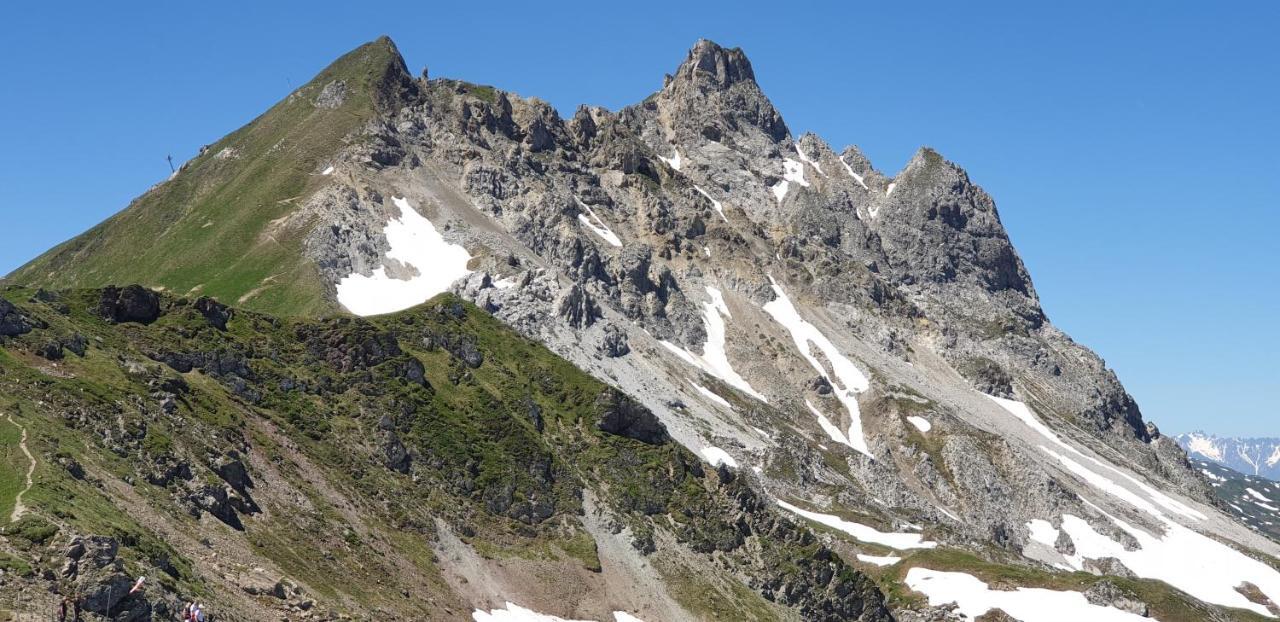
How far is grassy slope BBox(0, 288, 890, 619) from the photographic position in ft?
212

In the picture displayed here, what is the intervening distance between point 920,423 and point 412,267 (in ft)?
311

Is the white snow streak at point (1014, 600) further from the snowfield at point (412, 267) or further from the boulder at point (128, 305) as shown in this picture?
the boulder at point (128, 305)

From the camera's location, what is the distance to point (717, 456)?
151375 millimetres

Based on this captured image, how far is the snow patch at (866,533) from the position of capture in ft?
474

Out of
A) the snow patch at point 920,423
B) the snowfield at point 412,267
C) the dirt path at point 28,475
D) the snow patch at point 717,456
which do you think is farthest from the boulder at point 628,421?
the snow patch at point 920,423

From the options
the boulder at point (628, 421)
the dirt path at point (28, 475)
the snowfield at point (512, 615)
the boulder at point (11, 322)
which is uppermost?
the boulder at point (11, 322)

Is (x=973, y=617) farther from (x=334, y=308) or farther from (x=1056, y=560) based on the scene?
(x=334, y=308)

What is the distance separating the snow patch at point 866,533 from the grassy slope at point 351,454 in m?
28.9

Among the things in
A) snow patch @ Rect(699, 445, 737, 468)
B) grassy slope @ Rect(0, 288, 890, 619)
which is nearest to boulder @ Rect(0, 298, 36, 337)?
grassy slope @ Rect(0, 288, 890, 619)

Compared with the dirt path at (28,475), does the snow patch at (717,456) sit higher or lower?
higher

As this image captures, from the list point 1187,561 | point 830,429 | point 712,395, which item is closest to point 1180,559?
point 1187,561

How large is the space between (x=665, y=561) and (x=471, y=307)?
5611 centimetres

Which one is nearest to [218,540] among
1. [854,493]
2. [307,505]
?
[307,505]

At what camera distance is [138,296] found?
104m
